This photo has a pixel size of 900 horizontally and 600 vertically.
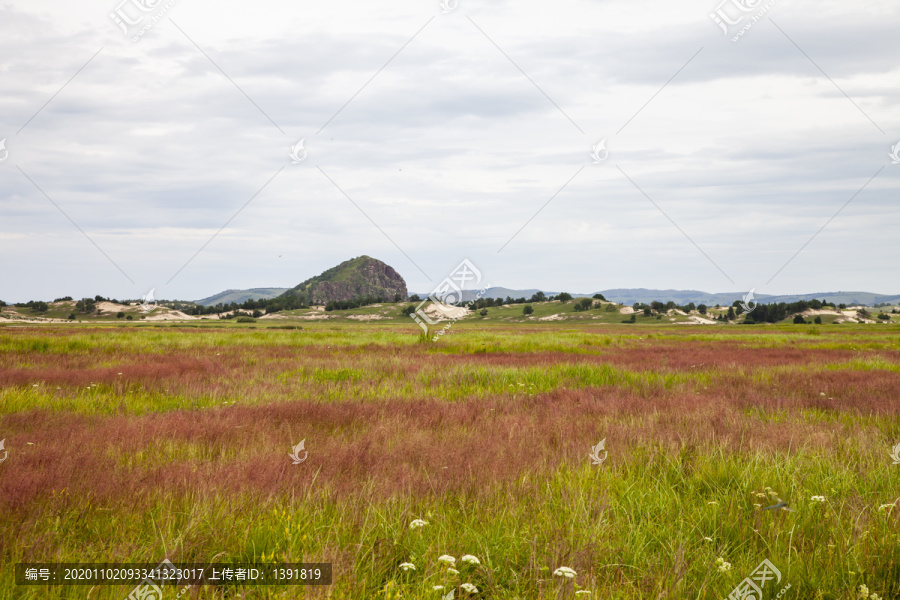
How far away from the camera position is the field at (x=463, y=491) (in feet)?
9.79

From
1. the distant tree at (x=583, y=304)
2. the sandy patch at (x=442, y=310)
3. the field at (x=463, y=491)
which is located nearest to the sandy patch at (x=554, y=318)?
the distant tree at (x=583, y=304)

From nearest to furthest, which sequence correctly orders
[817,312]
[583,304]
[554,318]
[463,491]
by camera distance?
[463,491]
[817,312]
[554,318]
[583,304]

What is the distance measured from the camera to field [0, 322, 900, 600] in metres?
2.98

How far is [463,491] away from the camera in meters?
4.14

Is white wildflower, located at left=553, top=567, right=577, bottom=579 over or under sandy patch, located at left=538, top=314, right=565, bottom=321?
over

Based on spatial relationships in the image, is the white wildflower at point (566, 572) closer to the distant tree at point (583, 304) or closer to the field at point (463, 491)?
the field at point (463, 491)

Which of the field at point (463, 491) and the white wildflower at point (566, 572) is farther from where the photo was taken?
the field at point (463, 491)

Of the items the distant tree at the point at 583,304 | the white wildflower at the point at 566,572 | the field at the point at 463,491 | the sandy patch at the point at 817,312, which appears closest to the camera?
the white wildflower at the point at 566,572

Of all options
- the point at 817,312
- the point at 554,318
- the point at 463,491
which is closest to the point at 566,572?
the point at 463,491

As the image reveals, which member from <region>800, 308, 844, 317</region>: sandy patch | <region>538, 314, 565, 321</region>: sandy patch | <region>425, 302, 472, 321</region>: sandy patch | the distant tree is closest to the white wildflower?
<region>425, 302, 472, 321</region>: sandy patch

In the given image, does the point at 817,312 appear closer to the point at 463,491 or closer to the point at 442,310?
the point at 442,310

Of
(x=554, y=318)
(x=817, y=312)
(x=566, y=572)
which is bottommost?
(x=554, y=318)

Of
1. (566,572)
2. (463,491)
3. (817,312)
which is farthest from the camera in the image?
(817,312)

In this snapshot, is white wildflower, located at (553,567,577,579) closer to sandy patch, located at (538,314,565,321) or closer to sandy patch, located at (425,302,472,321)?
sandy patch, located at (425,302,472,321)
